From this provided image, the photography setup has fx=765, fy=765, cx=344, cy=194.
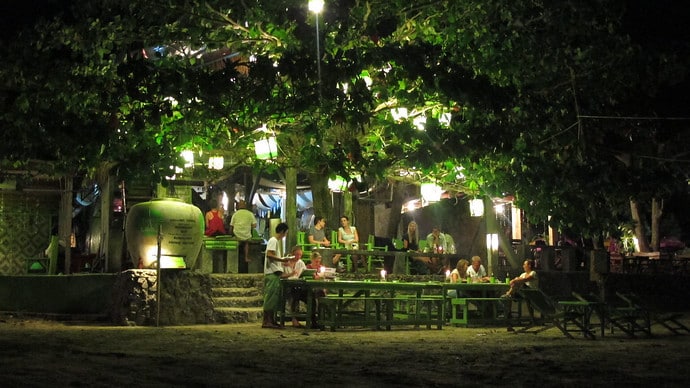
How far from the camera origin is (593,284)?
2133 centimetres

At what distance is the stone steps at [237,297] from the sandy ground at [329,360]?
3.03 metres

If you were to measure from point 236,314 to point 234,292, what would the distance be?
3.64 feet

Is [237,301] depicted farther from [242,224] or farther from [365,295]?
[365,295]

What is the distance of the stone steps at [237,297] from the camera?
14.8 meters

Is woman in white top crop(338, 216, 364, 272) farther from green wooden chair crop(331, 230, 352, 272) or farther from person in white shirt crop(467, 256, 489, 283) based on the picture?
person in white shirt crop(467, 256, 489, 283)

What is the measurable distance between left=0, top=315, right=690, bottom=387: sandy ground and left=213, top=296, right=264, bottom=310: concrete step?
355cm

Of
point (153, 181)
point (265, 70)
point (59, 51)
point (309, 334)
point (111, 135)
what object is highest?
point (59, 51)

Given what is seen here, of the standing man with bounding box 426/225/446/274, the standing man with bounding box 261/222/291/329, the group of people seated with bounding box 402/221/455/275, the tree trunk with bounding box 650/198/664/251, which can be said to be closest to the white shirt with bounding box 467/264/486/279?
the group of people seated with bounding box 402/221/455/275

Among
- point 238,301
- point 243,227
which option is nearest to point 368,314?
point 238,301

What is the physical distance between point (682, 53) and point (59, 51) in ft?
35.1

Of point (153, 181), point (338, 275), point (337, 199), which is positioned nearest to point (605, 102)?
point (338, 275)

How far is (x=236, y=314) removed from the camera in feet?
48.8

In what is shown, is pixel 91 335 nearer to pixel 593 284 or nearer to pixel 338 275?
pixel 338 275

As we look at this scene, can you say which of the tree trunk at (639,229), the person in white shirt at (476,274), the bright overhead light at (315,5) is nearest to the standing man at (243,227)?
the person in white shirt at (476,274)
